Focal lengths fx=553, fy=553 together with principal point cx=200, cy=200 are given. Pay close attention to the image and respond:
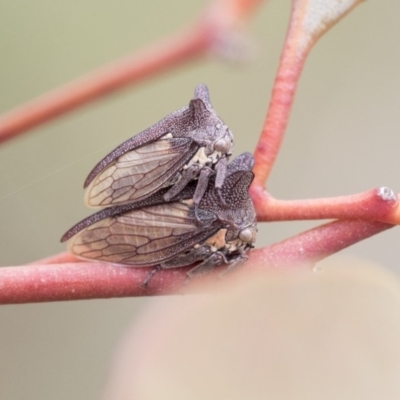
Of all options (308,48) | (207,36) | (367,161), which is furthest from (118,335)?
(207,36)

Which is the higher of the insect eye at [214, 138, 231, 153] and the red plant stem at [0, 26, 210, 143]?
the insect eye at [214, 138, 231, 153]

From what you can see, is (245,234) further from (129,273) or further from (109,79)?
(109,79)

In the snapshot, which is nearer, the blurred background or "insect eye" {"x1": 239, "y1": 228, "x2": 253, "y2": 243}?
"insect eye" {"x1": 239, "y1": 228, "x2": 253, "y2": 243}

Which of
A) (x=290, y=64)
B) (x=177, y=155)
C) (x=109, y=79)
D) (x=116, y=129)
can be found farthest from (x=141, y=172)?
(x=116, y=129)

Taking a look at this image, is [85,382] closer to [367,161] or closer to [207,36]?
[367,161]

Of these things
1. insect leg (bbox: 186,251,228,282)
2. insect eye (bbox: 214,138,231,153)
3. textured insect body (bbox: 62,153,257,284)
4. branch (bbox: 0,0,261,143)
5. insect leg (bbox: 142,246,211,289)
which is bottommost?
insect leg (bbox: 186,251,228,282)

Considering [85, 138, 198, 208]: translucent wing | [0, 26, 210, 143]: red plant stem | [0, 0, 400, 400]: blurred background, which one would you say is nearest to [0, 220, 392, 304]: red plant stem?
[85, 138, 198, 208]: translucent wing

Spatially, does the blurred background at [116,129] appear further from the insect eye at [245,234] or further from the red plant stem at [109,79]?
the red plant stem at [109,79]

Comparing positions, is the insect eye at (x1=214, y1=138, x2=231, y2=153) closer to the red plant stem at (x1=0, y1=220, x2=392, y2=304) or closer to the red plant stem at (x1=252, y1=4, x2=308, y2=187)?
the red plant stem at (x1=252, y1=4, x2=308, y2=187)
